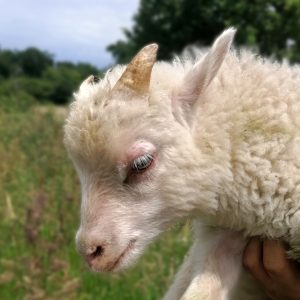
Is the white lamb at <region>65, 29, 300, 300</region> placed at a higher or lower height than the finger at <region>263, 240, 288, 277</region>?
higher

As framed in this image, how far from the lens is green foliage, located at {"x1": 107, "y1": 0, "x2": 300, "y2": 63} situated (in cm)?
2756

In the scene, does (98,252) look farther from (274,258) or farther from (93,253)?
(274,258)

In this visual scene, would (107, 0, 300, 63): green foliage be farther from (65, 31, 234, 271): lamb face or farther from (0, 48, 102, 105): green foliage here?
(65, 31, 234, 271): lamb face

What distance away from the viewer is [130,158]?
2.33 meters

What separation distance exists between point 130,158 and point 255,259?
0.67 meters

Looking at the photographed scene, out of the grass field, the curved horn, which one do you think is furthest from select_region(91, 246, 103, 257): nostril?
the grass field

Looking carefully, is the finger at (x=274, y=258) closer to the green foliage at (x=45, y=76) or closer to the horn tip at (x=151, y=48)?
the horn tip at (x=151, y=48)

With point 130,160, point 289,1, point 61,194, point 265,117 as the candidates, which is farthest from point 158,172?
point 289,1

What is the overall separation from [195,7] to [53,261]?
109 ft

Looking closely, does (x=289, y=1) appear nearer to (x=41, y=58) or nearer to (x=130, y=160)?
(x=130, y=160)

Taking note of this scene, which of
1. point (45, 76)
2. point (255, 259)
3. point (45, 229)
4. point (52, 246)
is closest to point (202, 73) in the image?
point (255, 259)

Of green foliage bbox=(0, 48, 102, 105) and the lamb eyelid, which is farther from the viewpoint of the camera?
green foliage bbox=(0, 48, 102, 105)

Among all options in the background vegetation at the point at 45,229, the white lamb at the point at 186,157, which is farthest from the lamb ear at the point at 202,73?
the background vegetation at the point at 45,229

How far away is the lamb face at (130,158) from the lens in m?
2.30
